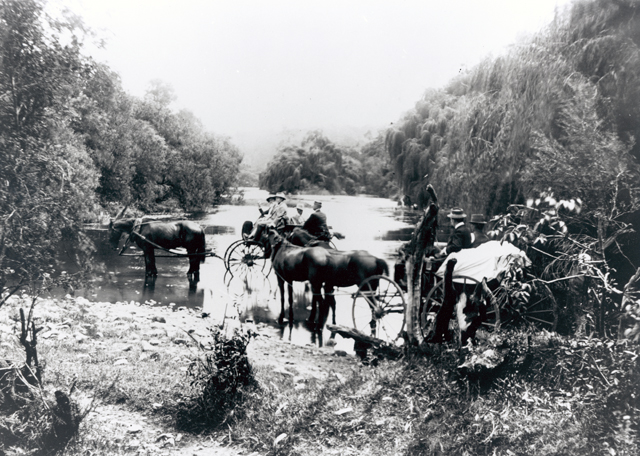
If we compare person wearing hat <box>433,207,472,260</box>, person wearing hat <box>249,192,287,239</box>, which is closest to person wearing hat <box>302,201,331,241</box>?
person wearing hat <box>249,192,287,239</box>

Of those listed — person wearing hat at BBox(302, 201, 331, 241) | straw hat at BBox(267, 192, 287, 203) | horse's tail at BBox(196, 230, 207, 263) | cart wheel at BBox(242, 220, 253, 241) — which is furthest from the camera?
horse's tail at BBox(196, 230, 207, 263)

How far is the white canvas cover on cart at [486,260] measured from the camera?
14.8 ft

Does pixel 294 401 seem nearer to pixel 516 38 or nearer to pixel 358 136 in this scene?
pixel 358 136

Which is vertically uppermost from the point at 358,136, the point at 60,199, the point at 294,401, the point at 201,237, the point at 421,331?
the point at 358,136

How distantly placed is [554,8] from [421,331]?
3.48m

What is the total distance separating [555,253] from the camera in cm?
466

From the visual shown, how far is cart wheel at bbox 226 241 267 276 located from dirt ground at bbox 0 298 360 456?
844 millimetres

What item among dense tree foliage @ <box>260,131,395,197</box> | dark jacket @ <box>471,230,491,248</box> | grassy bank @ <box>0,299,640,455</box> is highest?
dense tree foliage @ <box>260,131,395,197</box>

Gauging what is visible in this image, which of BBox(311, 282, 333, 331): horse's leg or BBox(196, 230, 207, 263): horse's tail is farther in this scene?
BBox(196, 230, 207, 263): horse's tail

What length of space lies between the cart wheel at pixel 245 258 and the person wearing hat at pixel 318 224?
42.2 inches

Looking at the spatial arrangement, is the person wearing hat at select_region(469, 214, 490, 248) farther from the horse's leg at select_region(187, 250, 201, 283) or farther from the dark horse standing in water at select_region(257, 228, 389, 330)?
the horse's leg at select_region(187, 250, 201, 283)

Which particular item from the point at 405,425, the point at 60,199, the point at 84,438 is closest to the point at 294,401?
the point at 405,425

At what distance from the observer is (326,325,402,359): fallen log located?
464 cm

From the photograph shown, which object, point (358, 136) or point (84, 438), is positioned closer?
point (84, 438)
